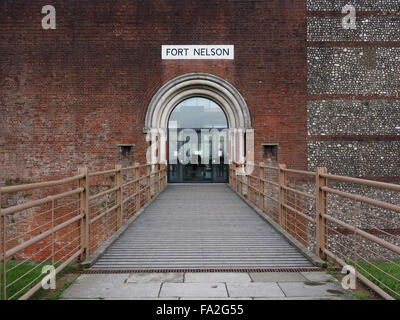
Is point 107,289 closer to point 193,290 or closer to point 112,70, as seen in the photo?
point 193,290

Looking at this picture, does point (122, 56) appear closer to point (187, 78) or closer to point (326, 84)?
point (187, 78)

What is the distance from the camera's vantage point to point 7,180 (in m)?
11.0

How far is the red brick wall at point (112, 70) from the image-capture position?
1100 cm

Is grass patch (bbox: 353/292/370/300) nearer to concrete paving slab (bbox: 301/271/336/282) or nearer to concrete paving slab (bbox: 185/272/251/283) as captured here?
concrete paving slab (bbox: 301/271/336/282)

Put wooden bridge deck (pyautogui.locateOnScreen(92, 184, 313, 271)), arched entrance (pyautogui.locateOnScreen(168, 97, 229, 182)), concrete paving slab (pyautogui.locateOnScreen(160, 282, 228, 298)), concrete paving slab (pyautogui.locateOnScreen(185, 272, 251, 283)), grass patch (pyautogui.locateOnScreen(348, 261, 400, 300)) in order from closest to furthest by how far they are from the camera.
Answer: concrete paving slab (pyautogui.locateOnScreen(160, 282, 228, 298)) < grass patch (pyautogui.locateOnScreen(348, 261, 400, 300)) < concrete paving slab (pyautogui.locateOnScreen(185, 272, 251, 283)) < wooden bridge deck (pyautogui.locateOnScreen(92, 184, 313, 271)) < arched entrance (pyautogui.locateOnScreen(168, 97, 229, 182))

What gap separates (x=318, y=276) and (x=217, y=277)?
3.21 feet

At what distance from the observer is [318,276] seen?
3.58 meters

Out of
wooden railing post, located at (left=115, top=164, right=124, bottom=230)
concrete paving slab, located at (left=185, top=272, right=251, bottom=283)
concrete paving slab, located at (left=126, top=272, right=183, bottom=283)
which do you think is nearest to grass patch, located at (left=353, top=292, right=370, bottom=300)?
concrete paving slab, located at (left=185, top=272, right=251, bottom=283)

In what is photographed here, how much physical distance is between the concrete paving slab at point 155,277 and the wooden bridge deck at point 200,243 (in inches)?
8.3

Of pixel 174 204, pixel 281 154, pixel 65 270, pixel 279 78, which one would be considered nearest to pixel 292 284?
pixel 65 270

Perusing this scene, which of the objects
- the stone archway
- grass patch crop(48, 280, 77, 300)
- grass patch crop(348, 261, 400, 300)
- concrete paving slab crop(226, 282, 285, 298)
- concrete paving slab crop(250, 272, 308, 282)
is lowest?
grass patch crop(348, 261, 400, 300)

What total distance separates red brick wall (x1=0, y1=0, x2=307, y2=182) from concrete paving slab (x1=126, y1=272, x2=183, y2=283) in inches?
306

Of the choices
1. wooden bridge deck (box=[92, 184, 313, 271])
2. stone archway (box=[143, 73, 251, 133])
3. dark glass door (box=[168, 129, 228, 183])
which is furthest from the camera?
dark glass door (box=[168, 129, 228, 183])

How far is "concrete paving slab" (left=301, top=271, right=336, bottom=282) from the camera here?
3.48m
